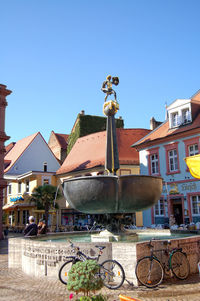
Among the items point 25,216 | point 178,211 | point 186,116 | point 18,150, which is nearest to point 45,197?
point 25,216

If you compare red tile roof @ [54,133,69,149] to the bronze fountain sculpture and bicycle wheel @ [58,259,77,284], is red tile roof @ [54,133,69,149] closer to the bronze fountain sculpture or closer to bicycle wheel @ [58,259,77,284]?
the bronze fountain sculpture

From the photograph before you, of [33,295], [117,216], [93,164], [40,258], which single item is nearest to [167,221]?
[93,164]

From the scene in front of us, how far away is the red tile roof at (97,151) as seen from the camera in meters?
32.1

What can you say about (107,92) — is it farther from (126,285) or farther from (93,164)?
(93,164)

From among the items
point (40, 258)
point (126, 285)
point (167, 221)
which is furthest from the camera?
point (167, 221)

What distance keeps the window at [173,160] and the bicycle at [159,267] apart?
17070 mm

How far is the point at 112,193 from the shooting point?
8258mm

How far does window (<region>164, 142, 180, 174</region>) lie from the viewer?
24209mm

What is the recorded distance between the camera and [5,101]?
89.8ft

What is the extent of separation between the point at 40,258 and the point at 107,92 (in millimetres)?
5729

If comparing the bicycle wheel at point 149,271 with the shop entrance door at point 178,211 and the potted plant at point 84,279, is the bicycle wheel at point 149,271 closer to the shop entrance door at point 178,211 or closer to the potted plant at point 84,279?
the potted plant at point 84,279

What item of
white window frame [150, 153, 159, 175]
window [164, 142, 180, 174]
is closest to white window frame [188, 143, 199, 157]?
window [164, 142, 180, 174]

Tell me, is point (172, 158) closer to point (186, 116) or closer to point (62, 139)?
point (186, 116)

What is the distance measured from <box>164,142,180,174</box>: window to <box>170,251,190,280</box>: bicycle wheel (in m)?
16.6
